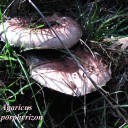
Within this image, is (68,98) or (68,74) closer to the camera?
(68,74)

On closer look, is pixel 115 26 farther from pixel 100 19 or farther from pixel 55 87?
pixel 55 87

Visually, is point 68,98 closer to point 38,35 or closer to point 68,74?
point 68,74

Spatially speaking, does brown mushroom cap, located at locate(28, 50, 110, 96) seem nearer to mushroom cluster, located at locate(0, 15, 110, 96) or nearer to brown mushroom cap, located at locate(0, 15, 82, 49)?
mushroom cluster, located at locate(0, 15, 110, 96)

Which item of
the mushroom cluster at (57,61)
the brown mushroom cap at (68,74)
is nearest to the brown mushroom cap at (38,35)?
the mushroom cluster at (57,61)

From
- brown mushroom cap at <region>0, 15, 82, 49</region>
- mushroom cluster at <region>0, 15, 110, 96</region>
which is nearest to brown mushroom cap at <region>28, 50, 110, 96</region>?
mushroom cluster at <region>0, 15, 110, 96</region>

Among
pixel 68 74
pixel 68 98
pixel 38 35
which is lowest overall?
pixel 68 98

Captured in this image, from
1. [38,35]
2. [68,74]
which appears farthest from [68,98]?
[38,35]
